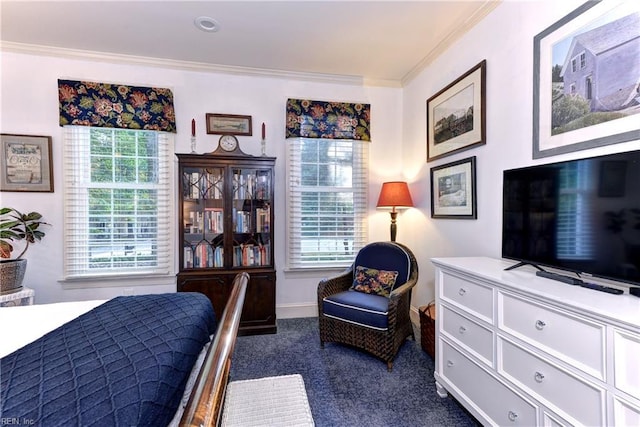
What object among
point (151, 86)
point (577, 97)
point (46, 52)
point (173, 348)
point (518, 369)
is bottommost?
point (518, 369)

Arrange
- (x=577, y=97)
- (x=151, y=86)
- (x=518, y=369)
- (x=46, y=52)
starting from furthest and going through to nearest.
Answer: (x=151, y=86), (x=46, y=52), (x=577, y=97), (x=518, y=369)

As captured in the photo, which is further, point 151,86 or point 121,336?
point 151,86

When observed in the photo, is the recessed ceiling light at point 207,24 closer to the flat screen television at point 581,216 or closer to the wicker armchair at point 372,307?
the wicker armchair at point 372,307

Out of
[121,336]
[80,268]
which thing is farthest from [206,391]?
[80,268]

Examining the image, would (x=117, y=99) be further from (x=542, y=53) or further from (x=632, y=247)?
(x=632, y=247)

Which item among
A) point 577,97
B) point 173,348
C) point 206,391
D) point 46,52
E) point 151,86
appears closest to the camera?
point 206,391

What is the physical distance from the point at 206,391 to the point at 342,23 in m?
2.69

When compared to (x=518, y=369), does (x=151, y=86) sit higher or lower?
higher

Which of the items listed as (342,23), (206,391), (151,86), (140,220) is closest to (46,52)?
(151,86)

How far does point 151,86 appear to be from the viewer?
117 inches

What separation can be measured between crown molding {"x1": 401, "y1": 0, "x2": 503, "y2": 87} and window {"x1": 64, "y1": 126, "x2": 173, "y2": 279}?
284 cm

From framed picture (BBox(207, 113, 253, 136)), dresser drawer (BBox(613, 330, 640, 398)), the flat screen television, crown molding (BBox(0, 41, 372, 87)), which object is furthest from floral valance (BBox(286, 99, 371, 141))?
dresser drawer (BBox(613, 330, 640, 398))

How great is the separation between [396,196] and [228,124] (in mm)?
2060

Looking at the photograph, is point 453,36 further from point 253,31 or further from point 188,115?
point 188,115
